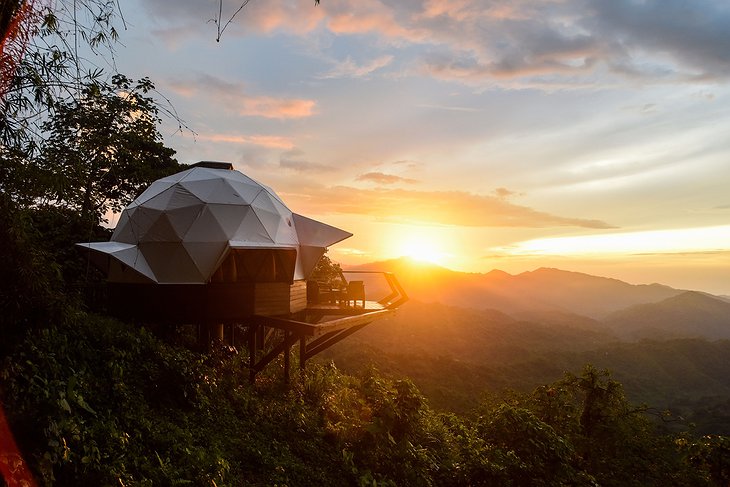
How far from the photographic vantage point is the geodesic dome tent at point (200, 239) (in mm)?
13547

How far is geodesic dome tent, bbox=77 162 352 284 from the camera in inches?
533

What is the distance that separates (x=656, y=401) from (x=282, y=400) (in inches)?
4222

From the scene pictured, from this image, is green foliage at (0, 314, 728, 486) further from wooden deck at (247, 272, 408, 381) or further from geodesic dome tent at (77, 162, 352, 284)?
geodesic dome tent at (77, 162, 352, 284)

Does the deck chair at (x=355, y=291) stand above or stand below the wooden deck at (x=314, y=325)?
above

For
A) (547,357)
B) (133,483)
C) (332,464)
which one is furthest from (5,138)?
(547,357)

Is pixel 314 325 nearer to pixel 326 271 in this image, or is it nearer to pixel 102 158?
pixel 102 158

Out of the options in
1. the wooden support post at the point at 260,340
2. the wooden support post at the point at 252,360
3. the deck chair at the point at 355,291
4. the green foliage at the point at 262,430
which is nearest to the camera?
the green foliage at the point at 262,430

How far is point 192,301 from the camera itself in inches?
538

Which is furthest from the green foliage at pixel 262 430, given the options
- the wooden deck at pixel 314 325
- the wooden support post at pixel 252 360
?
the wooden deck at pixel 314 325

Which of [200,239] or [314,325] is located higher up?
[200,239]

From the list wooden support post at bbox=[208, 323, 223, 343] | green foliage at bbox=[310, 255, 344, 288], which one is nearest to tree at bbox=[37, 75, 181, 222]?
wooden support post at bbox=[208, 323, 223, 343]

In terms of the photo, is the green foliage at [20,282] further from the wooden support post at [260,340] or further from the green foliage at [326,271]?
the green foliage at [326,271]

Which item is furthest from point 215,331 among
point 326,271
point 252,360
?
point 326,271

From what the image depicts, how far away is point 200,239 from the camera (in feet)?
44.9
